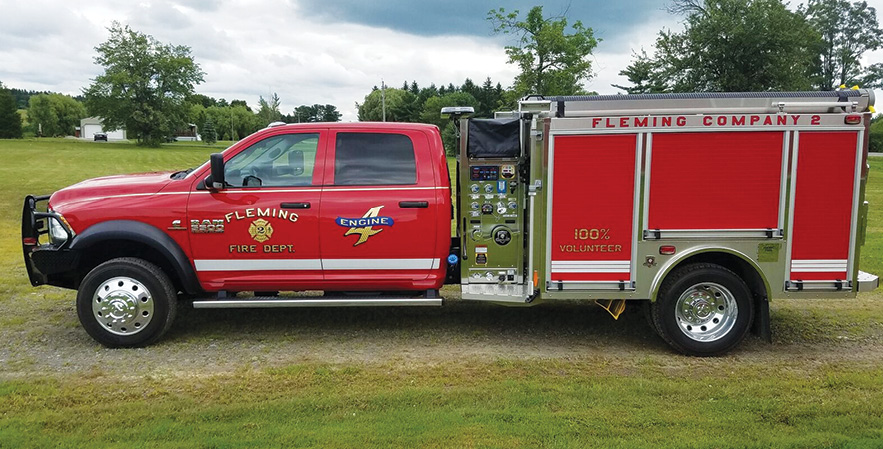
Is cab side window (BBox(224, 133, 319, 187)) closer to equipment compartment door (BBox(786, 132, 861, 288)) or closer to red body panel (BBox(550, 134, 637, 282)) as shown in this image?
red body panel (BBox(550, 134, 637, 282))

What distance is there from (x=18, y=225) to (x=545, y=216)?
44.7 feet

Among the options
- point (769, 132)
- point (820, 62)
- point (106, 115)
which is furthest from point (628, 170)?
point (106, 115)

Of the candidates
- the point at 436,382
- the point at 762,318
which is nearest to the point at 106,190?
the point at 436,382

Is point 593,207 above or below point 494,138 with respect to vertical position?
below

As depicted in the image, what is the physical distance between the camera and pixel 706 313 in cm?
580

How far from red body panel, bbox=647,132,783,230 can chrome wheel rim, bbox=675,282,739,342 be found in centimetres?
63

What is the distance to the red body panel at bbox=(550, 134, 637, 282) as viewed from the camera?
5.49 m

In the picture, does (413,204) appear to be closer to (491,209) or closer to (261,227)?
(491,209)

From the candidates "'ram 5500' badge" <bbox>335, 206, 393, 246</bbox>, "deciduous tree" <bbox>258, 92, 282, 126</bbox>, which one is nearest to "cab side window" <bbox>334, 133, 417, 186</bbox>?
"'ram 5500' badge" <bbox>335, 206, 393, 246</bbox>

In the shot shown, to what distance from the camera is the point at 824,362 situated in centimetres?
560

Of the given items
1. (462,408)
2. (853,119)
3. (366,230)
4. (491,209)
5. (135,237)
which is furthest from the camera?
(491,209)

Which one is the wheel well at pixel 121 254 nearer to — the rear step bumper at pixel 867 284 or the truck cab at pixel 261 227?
the truck cab at pixel 261 227

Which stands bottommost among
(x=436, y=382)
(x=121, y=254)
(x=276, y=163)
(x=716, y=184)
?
(x=436, y=382)

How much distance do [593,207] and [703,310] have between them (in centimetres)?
140
